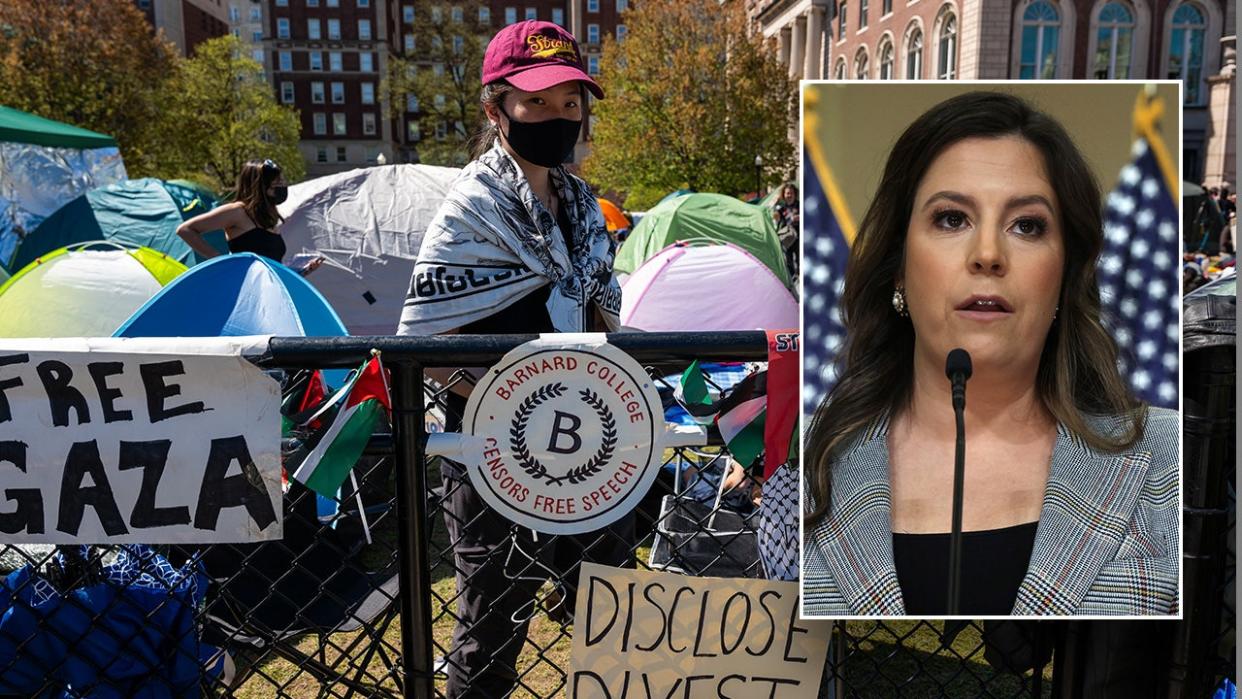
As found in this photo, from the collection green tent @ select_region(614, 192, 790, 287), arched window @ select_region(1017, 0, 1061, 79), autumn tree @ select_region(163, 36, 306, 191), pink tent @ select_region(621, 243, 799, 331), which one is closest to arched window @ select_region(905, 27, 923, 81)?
arched window @ select_region(1017, 0, 1061, 79)

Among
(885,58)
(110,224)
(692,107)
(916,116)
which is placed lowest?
(110,224)

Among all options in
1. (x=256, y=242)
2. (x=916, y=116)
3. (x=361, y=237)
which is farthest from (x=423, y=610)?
(x=361, y=237)

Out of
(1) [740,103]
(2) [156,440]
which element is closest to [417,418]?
(2) [156,440]

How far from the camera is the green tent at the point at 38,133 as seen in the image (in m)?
10.7

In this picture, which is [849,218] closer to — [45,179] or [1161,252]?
[1161,252]

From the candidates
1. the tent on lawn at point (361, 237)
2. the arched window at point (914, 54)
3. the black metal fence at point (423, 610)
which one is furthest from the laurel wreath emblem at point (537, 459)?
the arched window at point (914, 54)

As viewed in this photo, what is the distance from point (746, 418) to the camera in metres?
1.69

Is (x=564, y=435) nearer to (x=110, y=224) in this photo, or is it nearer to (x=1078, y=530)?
(x=1078, y=530)

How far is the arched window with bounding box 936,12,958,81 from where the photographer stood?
3966cm

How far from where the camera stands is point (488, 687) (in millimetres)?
2459

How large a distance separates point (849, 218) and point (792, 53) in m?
62.2

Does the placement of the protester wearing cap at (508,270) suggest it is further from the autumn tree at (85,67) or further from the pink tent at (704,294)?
the autumn tree at (85,67)

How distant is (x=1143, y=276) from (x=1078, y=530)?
402mm

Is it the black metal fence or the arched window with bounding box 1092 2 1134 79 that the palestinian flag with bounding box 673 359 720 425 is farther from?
the arched window with bounding box 1092 2 1134 79
